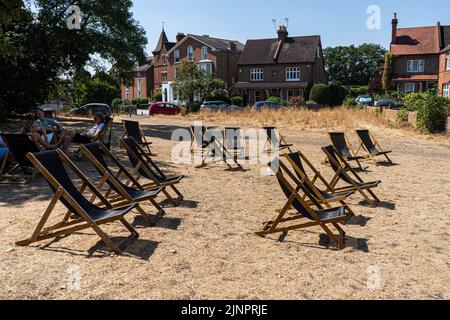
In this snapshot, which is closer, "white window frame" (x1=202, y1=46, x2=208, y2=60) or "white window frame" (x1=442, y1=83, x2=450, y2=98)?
"white window frame" (x1=442, y1=83, x2=450, y2=98)

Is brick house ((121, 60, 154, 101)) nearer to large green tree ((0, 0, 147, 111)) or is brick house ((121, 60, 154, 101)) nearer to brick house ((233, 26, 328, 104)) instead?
brick house ((233, 26, 328, 104))

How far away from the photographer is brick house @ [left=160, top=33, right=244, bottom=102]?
5722cm

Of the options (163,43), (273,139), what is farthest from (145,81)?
(273,139)

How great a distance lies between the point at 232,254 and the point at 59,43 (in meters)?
18.2

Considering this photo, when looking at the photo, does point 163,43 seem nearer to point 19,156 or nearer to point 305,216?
point 19,156

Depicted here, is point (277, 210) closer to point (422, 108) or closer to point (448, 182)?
point (448, 182)

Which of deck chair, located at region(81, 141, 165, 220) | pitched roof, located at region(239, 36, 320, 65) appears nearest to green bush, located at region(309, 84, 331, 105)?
pitched roof, located at region(239, 36, 320, 65)

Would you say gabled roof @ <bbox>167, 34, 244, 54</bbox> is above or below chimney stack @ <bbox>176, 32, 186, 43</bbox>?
below

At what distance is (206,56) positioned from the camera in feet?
190

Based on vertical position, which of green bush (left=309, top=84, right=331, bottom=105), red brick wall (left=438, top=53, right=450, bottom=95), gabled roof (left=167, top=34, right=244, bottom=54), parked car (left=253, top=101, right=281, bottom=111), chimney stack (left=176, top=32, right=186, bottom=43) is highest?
chimney stack (left=176, top=32, right=186, bottom=43)

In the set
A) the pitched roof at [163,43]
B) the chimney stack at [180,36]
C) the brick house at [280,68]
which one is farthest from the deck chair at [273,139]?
the pitched roof at [163,43]

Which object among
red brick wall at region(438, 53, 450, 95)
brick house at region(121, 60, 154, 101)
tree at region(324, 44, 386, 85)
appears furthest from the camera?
tree at region(324, 44, 386, 85)

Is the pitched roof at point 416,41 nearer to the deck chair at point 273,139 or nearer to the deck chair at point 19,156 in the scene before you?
the deck chair at point 273,139

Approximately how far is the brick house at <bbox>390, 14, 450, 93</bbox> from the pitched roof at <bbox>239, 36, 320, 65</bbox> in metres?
9.54
